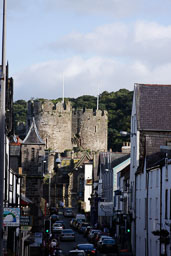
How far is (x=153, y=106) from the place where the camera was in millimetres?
51500

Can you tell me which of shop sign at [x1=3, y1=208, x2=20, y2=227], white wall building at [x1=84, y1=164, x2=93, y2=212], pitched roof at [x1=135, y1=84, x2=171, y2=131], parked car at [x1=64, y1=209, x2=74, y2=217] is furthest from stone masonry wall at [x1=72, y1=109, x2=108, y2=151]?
shop sign at [x1=3, y1=208, x2=20, y2=227]

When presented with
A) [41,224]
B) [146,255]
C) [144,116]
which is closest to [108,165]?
[41,224]

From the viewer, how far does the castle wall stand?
450 ft

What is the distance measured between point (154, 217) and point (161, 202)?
2.77 m

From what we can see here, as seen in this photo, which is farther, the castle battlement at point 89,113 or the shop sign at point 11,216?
the castle battlement at point 89,113

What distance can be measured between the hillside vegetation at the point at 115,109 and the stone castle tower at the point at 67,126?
18.3 feet

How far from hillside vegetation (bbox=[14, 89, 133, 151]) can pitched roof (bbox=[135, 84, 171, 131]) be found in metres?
89.3

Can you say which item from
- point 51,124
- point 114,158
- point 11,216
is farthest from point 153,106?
point 51,124

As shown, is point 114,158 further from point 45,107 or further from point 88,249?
point 45,107

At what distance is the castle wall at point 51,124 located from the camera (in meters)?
137

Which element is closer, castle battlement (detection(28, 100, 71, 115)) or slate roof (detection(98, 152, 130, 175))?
slate roof (detection(98, 152, 130, 175))

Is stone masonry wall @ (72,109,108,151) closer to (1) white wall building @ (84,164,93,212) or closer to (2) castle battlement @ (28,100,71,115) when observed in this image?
(2) castle battlement @ (28,100,71,115)

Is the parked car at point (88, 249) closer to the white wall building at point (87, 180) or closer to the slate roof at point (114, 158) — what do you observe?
the slate roof at point (114, 158)

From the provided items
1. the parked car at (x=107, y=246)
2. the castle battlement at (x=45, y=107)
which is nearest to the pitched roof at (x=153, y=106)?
the parked car at (x=107, y=246)
